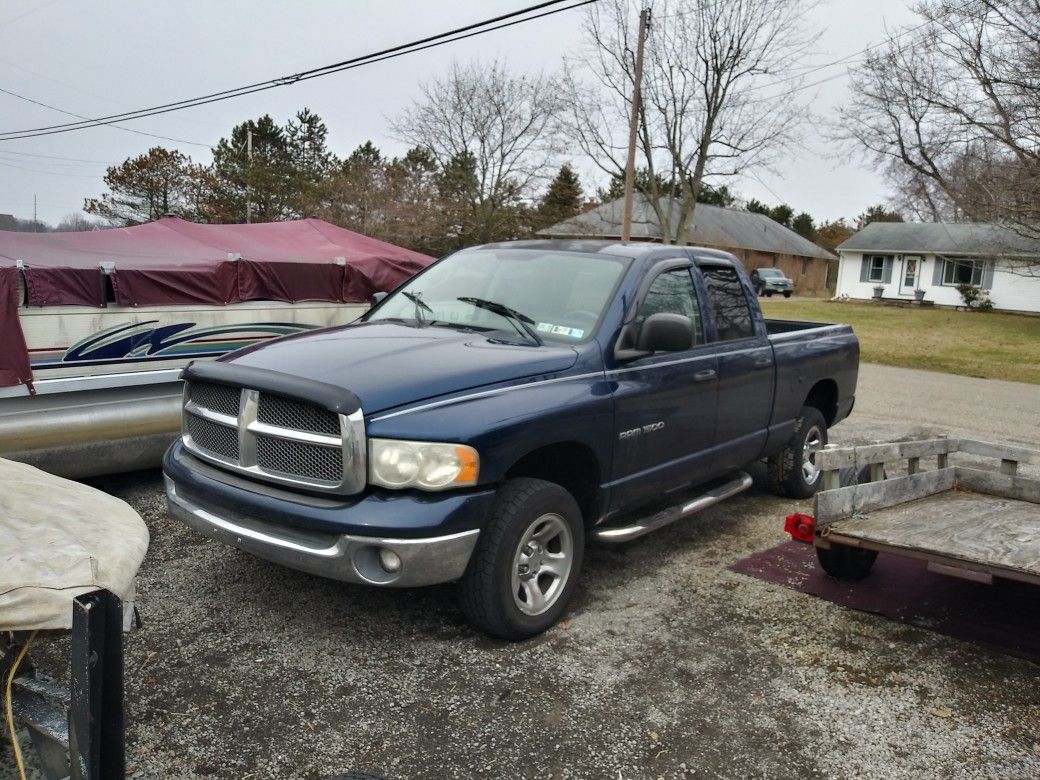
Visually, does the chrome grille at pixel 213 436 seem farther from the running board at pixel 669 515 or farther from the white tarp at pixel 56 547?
the running board at pixel 669 515

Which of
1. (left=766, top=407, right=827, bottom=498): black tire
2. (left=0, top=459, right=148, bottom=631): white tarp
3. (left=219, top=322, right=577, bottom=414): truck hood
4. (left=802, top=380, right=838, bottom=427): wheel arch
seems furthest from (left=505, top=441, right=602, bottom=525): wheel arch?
(left=802, top=380, right=838, bottom=427): wheel arch

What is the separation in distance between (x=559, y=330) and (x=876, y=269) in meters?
44.2

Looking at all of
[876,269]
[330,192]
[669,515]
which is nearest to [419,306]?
[669,515]

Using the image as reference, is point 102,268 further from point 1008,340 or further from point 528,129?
point 528,129

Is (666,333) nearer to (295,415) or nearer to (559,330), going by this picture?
(559,330)

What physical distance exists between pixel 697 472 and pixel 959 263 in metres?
36.8

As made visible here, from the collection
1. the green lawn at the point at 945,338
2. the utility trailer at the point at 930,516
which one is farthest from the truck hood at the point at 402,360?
the green lawn at the point at 945,338

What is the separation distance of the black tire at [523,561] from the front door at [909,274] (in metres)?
43.0

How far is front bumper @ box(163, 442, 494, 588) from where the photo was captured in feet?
11.4

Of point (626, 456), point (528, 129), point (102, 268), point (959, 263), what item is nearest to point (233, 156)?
point (528, 129)

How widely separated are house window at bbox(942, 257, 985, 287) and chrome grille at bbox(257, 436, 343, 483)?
40.8 meters

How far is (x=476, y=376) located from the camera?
385 centimetres

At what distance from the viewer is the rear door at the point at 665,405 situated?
4484mm

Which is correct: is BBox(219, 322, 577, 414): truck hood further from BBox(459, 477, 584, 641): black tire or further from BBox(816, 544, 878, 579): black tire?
BBox(816, 544, 878, 579): black tire
